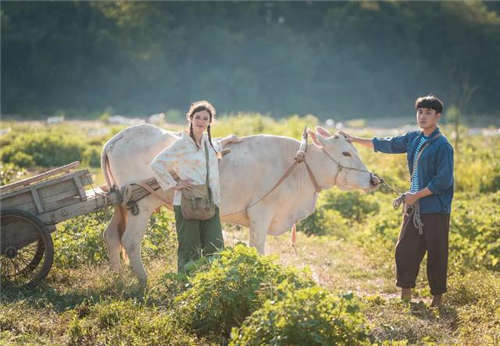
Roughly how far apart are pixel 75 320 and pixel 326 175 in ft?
9.86

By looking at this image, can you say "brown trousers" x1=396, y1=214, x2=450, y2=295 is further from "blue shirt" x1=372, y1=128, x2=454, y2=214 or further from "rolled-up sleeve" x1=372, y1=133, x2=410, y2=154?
"rolled-up sleeve" x1=372, y1=133, x2=410, y2=154

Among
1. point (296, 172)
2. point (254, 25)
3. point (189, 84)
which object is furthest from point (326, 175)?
point (254, 25)

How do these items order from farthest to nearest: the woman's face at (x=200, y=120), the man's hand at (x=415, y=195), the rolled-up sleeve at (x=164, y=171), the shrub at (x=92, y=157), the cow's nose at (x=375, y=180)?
the shrub at (x=92, y=157) < the cow's nose at (x=375, y=180) < the man's hand at (x=415, y=195) < the woman's face at (x=200, y=120) < the rolled-up sleeve at (x=164, y=171)

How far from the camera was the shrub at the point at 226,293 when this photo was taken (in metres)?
4.75

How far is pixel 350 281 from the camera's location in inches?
280

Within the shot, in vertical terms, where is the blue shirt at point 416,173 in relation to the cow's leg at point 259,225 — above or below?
above

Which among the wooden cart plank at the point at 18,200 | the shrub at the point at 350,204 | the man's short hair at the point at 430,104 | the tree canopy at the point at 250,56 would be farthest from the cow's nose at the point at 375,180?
the tree canopy at the point at 250,56

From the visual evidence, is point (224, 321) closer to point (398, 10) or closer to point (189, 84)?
point (189, 84)

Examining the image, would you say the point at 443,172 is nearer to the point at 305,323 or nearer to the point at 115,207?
the point at 305,323

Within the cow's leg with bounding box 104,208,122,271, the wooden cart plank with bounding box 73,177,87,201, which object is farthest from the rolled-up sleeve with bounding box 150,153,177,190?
the cow's leg with bounding box 104,208,122,271

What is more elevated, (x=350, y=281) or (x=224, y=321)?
(x=224, y=321)

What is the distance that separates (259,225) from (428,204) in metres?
1.65

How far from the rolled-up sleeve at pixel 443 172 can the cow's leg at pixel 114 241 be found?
112 inches

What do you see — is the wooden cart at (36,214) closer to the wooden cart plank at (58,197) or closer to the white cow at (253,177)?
the wooden cart plank at (58,197)
